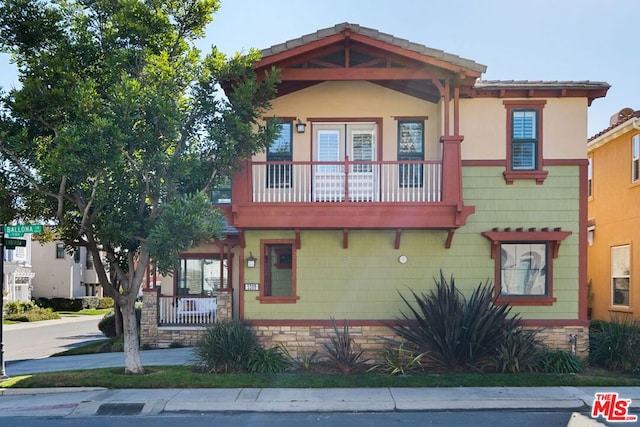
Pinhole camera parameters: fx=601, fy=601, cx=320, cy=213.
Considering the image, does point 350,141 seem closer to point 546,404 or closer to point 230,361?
point 230,361

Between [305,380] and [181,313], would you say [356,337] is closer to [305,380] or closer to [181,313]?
[305,380]

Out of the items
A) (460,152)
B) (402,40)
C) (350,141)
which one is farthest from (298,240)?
(402,40)

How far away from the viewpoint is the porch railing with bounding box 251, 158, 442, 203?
12969 mm

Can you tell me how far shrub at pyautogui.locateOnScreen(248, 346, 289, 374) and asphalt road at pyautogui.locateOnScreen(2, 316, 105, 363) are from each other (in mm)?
8478

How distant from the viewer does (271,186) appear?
13.8 metres

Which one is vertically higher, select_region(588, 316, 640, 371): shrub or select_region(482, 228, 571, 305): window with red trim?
select_region(482, 228, 571, 305): window with red trim

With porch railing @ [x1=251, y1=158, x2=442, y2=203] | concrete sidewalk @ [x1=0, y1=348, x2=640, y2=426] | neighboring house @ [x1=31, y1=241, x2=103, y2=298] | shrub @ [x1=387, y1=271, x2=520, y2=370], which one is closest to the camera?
concrete sidewalk @ [x1=0, y1=348, x2=640, y2=426]

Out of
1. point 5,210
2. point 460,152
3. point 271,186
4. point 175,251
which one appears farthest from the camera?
point 271,186

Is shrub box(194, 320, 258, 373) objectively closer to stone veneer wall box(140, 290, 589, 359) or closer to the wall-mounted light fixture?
stone veneer wall box(140, 290, 589, 359)

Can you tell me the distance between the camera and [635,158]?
16547 millimetres

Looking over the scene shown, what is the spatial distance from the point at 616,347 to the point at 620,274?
17.4 feet

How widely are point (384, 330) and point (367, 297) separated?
81cm

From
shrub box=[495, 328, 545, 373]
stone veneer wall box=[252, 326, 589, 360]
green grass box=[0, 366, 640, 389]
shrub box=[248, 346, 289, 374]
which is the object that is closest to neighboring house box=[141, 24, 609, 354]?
stone veneer wall box=[252, 326, 589, 360]

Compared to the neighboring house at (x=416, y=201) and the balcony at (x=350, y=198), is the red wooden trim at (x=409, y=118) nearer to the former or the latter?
the neighboring house at (x=416, y=201)
